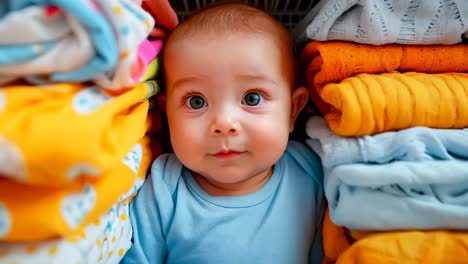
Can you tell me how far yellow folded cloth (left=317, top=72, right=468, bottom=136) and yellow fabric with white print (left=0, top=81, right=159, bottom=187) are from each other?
1.06 feet

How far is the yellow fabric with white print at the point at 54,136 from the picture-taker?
427 millimetres

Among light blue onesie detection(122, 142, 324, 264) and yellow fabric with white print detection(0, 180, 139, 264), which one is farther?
light blue onesie detection(122, 142, 324, 264)

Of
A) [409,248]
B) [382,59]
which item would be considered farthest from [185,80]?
[409,248]

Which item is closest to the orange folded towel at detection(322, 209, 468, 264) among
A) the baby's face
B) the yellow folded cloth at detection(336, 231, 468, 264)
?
the yellow folded cloth at detection(336, 231, 468, 264)

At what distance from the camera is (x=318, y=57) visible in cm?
73

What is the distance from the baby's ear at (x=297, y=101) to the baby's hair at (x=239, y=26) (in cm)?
2

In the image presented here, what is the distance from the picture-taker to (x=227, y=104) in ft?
2.41

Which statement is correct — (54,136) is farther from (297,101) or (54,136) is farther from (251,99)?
(297,101)

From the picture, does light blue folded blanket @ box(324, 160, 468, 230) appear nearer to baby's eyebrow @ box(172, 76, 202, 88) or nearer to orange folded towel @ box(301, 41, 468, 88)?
orange folded towel @ box(301, 41, 468, 88)

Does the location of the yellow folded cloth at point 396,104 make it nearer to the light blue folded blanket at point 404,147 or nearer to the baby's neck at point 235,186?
the light blue folded blanket at point 404,147

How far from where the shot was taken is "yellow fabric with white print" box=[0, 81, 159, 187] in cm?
43

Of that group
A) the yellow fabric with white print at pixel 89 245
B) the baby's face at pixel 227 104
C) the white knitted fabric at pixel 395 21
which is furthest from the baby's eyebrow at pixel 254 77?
the yellow fabric with white print at pixel 89 245

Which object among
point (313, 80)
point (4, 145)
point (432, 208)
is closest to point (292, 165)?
point (313, 80)

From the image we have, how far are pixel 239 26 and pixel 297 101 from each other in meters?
0.17
